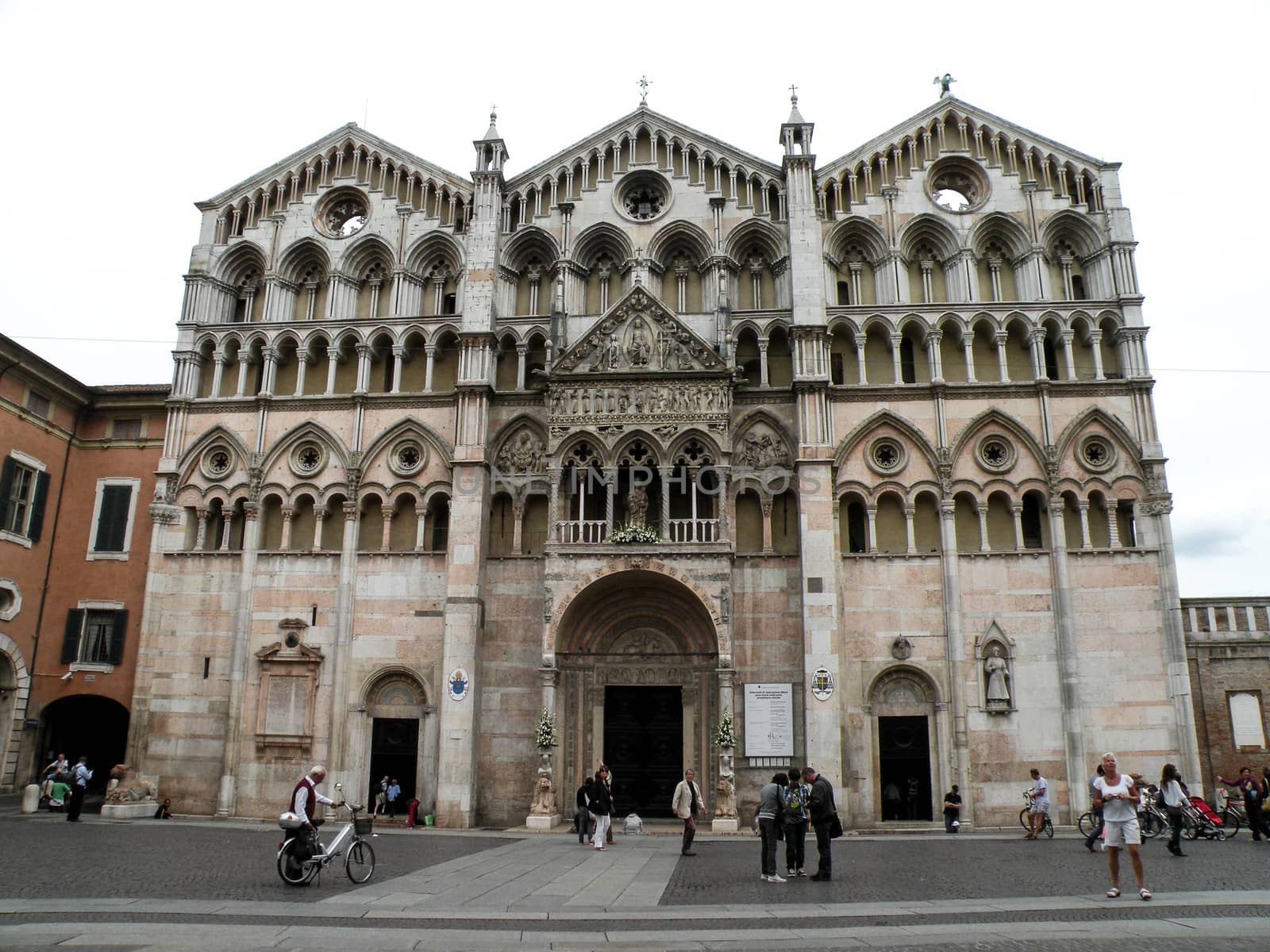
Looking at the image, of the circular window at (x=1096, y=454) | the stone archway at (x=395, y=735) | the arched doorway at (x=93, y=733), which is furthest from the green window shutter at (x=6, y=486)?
the circular window at (x=1096, y=454)

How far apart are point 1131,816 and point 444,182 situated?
97.5 feet

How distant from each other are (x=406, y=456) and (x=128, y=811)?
1365cm

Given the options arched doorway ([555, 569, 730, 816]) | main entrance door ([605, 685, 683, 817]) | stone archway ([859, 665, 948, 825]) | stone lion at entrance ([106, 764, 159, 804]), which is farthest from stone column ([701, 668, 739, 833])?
stone lion at entrance ([106, 764, 159, 804])

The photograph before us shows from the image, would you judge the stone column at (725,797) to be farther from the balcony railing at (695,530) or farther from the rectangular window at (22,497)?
the rectangular window at (22,497)

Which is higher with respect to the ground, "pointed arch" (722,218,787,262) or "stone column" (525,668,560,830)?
"pointed arch" (722,218,787,262)

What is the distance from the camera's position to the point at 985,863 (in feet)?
62.7

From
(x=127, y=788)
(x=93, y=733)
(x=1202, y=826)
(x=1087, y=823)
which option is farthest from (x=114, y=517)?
(x=1202, y=826)

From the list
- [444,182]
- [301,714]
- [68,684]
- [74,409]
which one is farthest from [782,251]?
[68,684]

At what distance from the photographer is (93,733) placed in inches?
1403

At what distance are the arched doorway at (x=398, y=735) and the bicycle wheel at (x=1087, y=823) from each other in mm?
18275

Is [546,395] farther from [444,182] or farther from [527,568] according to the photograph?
[444,182]

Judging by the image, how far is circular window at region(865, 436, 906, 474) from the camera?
1206 inches

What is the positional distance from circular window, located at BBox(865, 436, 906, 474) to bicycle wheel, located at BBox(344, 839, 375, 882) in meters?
19.9

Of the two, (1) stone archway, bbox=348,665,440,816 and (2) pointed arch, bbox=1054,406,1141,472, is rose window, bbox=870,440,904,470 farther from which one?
(1) stone archway, bbox=348,665,440,816
